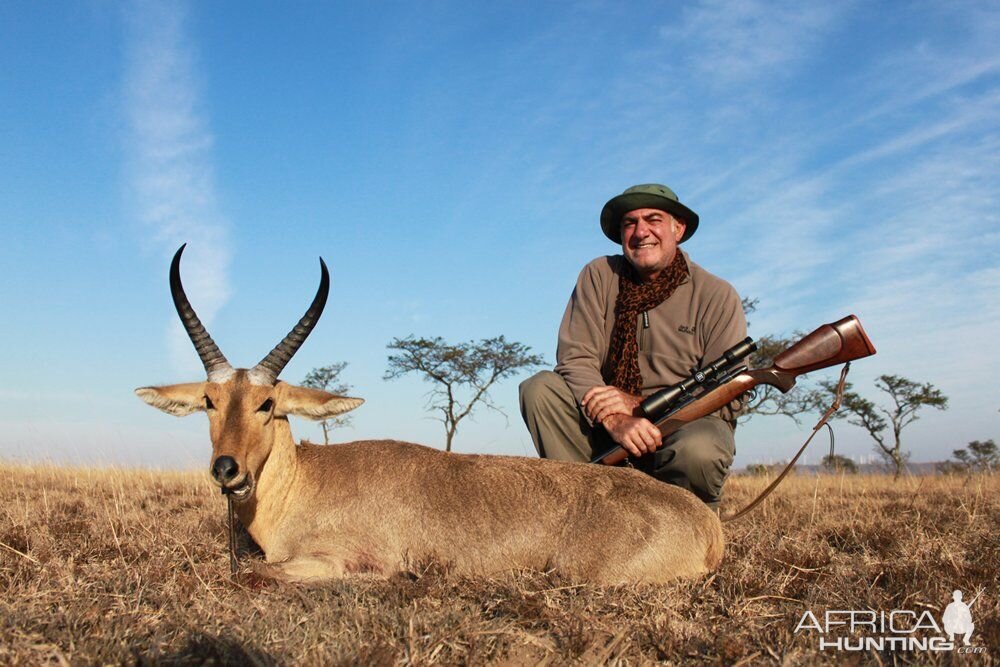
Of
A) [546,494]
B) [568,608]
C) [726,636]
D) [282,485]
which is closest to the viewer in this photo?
[726,636]

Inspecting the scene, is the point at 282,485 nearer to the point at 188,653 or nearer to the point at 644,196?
the point at 188,653

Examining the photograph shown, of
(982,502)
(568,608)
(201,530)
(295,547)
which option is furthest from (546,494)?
(982,502)

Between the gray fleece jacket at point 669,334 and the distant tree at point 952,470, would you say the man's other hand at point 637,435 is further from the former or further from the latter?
the distant tree at point 952,470

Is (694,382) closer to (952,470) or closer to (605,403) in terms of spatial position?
(605,403)

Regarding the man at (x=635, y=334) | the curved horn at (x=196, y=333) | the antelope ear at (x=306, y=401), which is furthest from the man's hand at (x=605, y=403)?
the curved horn at (x=196, y=333)

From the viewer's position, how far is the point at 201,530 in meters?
6.11

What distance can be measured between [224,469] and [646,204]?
430cm

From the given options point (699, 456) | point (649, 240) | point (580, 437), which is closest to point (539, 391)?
point (580, 437)

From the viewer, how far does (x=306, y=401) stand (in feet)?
16.9

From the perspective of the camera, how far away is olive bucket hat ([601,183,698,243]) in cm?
678

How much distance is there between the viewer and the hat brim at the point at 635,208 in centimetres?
679

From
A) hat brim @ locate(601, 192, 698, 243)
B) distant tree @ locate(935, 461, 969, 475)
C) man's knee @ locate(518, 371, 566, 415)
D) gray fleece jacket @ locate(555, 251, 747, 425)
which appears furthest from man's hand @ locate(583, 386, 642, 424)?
distant tree @ locate(935, 461, 969, 475)

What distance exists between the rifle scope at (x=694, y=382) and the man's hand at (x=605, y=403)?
16cm

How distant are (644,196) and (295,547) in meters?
4.22
